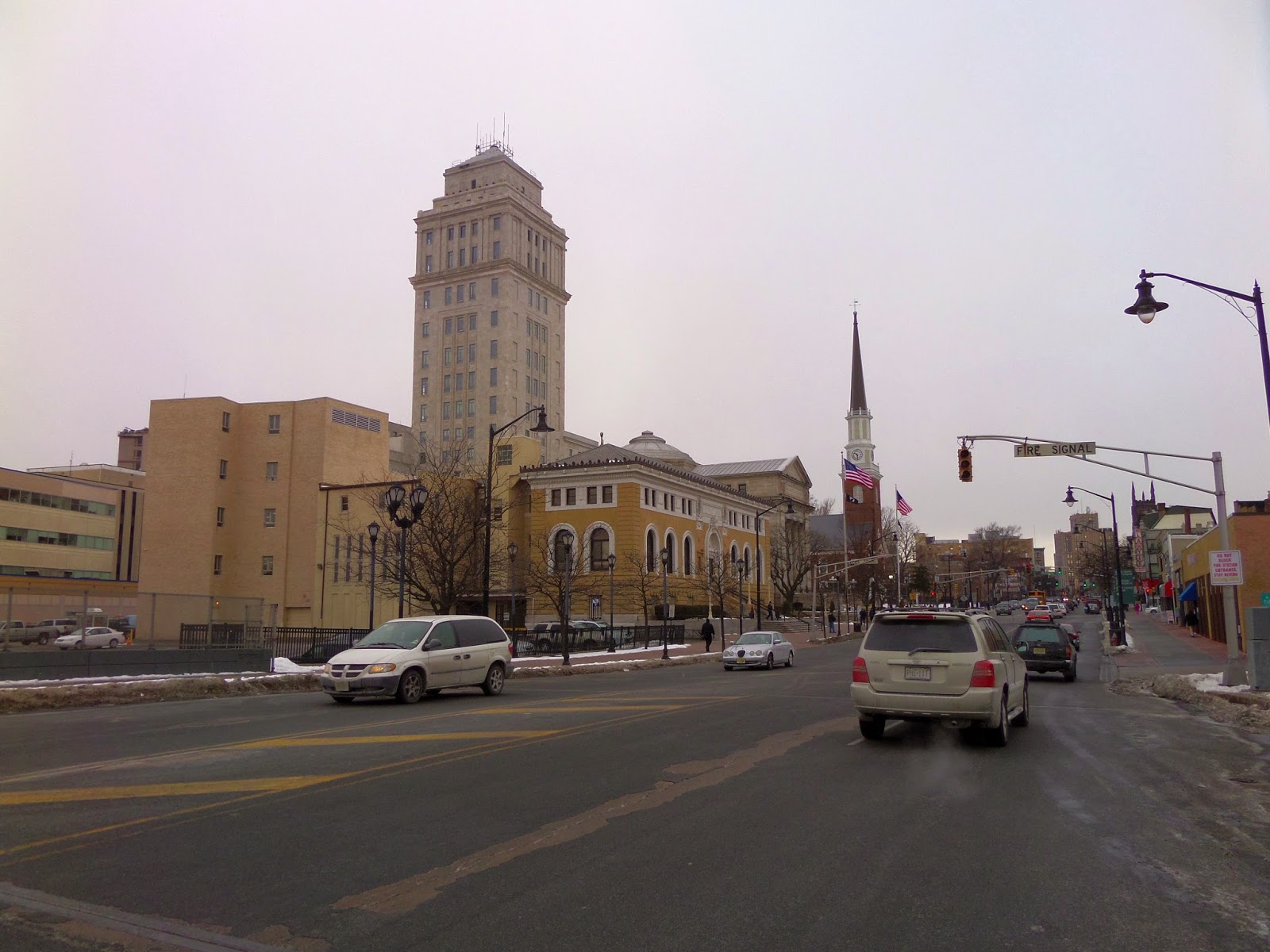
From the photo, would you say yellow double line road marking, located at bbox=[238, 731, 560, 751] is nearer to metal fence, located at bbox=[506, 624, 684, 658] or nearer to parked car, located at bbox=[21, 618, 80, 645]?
parked car, located at bbox=[21, 618, 80, 645]

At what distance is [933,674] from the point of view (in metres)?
12.1

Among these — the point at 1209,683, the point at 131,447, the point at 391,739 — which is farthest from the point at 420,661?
the point at 131,447

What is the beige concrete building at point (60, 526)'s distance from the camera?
239 ft

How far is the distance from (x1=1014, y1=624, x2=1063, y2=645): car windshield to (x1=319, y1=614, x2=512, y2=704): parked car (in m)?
14.9

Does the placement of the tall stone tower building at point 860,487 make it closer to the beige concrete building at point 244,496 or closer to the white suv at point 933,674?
the beige concrete building at point 244,496

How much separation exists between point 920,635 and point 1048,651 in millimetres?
15866

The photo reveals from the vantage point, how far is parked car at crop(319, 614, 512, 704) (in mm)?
17688

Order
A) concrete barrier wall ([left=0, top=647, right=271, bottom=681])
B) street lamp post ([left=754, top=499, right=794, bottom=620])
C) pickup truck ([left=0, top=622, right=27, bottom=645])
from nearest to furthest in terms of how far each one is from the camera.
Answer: concrete barrier wall ([left=0, top=647, right=271, bottom=681])
pickup truck ([left=0, top=622, right=27, bottom=645])
street lamp post ([left=754, top=499, right=794, bottom=620])

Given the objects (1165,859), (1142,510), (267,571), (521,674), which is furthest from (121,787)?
(1142,510)

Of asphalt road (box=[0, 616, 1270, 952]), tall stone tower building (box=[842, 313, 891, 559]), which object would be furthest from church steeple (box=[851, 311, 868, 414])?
asphalt road (box=[0, 616, 1270, 952])

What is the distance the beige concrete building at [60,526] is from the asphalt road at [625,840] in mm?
71087

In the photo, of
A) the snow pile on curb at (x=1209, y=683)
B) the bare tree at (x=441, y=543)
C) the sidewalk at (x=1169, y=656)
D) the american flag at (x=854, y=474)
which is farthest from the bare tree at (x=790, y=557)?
the snow pile on curb at (x=1209, y=683)

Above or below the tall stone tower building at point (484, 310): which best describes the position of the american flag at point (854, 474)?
below

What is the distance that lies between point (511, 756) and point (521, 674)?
2004 centimetres
